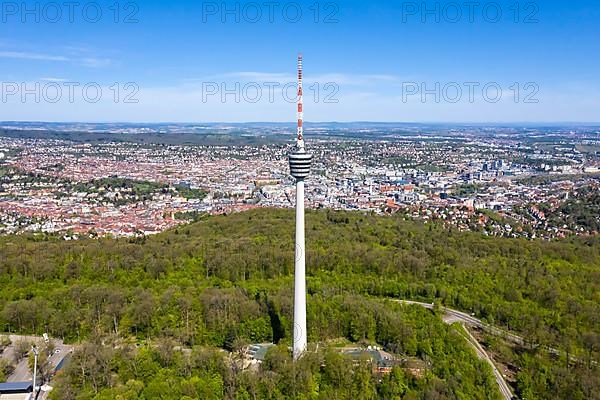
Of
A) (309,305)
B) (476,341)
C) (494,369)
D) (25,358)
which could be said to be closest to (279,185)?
(309,305)

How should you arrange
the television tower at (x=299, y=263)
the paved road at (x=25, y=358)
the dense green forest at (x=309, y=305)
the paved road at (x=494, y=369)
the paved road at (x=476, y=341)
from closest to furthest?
1. the dense green forest at (x=309, y=305)
2. the paved road at (x=494, y=369)
3. the paved road at (x=476, y=341)
4. the paved road at (x=25, y=358)
5. the television tower at (x=299, y=263)

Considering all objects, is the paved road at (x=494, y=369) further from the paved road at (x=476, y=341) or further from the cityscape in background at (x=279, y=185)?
the cityscape in background at (x=279, y=185)

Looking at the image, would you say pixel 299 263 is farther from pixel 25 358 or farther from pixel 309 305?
pixel 25 358

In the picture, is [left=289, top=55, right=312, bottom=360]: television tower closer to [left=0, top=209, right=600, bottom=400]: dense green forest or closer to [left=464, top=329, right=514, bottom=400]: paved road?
[left=0, top=209, right=600, bottom=400]: dense green forest

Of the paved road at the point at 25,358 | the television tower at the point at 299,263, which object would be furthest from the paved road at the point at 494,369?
the paved road at the point at 25,358

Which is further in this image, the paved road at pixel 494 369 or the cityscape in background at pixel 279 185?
the cityscape in background at pixel 279 185

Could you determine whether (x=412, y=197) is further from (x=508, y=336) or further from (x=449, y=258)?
(x=508, y=336)
